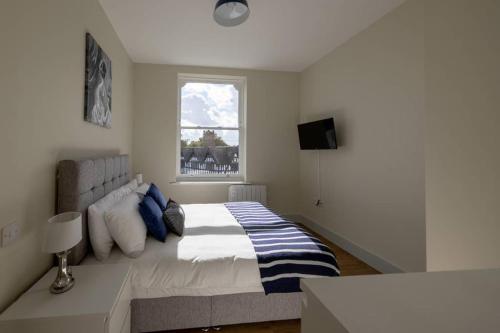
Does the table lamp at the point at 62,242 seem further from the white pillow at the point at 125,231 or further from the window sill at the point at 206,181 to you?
the window sill at the point at 206,181

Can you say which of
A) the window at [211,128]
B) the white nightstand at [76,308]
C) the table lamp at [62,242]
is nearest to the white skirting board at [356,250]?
the window at [211,128]

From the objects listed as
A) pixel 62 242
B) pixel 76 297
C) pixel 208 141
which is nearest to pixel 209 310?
pixel 76 297

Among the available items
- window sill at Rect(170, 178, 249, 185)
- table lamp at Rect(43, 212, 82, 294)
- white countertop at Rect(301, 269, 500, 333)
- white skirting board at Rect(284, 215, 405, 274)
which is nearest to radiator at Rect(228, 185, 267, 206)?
window sill at Rect(170, 178, 249, 185)

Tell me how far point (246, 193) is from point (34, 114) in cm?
343

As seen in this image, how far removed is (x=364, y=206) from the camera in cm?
327

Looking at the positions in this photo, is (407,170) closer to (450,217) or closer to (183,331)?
(450,217)

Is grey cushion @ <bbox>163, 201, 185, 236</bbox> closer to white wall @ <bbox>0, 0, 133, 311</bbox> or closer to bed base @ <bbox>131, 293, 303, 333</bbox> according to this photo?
bed base @ <bbox>131, 293, 303, 333</bbox>

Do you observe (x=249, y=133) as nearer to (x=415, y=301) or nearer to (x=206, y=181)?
(x=206, y=181)

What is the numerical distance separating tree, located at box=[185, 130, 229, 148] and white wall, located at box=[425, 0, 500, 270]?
3706mm

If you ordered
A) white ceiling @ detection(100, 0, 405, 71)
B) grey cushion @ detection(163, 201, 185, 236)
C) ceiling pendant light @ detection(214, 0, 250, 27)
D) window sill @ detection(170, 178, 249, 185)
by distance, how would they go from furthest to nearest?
window sill @ detection(170, 178, 249, 185) < white ceiling @ detection(100, 0, 405, 71) < ceiling pendant light @ detection(214, 0, 250, 27) < grey cushion @ detection(163, 201, 185, 236)

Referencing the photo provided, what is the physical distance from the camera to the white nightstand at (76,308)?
1.15 m

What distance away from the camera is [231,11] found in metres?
2.59

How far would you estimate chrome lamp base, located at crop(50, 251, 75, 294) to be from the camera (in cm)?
134

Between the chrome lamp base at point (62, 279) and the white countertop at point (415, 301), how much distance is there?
1.22m
